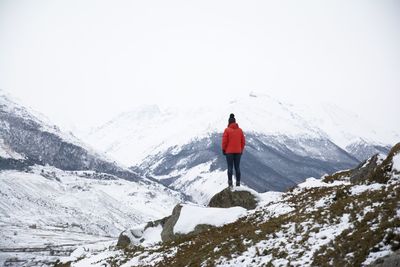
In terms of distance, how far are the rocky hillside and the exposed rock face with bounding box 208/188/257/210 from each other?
1805 millimetres

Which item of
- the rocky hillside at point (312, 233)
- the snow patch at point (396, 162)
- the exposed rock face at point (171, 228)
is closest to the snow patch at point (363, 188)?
the rocky hillside at point (312, 233)

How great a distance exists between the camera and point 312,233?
58.3 ft

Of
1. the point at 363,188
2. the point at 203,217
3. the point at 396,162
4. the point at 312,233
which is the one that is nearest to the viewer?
the point at 312,233

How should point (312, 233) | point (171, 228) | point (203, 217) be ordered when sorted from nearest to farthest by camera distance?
1. point (312, 233)
2. point (203, 217)
3. point (171, 228)

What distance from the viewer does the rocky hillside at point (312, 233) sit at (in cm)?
1491

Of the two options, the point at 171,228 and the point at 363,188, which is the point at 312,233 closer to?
the point at 363,188

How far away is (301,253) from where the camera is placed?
16.5 meters

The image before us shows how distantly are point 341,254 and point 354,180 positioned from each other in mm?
11361

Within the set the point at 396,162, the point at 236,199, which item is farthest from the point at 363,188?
the point at 236,199

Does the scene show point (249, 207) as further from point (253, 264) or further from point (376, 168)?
point (253, 264)

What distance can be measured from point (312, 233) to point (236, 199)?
1258cm

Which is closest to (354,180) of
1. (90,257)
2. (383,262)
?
(383,262)

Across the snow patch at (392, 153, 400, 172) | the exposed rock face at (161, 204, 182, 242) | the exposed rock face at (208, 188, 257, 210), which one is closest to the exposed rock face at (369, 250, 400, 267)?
the snow patch at (392, 153, 400, 172)

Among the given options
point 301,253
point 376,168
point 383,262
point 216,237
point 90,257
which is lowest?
point 90,257
